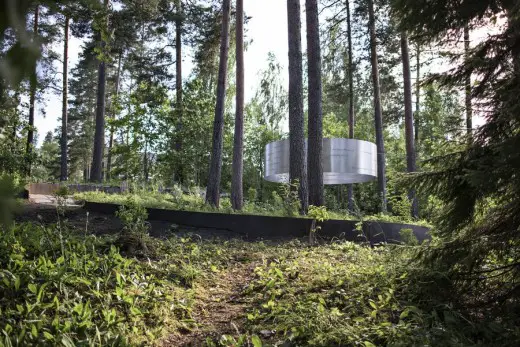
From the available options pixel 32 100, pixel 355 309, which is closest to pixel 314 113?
pixel 32 100

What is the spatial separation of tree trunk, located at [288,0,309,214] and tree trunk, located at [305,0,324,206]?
0.59ft

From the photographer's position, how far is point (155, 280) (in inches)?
142

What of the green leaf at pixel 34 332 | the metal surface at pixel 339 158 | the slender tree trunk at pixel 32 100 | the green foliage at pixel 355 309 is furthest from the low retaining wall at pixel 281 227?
the metal surface at pixel 339 158

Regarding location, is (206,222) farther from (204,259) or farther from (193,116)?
(193,116)

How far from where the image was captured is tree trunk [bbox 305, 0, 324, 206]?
898cm

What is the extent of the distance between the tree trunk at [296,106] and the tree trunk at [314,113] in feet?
0.59

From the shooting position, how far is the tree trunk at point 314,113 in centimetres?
898

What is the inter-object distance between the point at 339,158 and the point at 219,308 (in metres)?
9.78

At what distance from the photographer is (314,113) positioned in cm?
905

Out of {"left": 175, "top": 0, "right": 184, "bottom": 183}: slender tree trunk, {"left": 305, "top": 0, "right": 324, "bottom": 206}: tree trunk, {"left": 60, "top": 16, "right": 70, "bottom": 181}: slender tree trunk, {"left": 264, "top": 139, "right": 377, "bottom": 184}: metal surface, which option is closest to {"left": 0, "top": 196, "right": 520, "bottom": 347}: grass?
{"left": 305, "top": 0, "right": 324, "bottom": 206}: tree trunk

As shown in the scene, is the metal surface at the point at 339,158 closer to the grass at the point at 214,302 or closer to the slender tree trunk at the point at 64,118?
the grass at the point at 214,302

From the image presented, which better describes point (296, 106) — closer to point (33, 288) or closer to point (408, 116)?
point (408, 116)

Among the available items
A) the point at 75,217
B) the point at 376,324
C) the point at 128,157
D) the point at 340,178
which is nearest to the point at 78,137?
the point at 128,157

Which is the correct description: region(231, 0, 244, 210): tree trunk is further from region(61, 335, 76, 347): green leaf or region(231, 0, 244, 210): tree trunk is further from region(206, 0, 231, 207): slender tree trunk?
region(61, 335, 76, 347): green leaf
